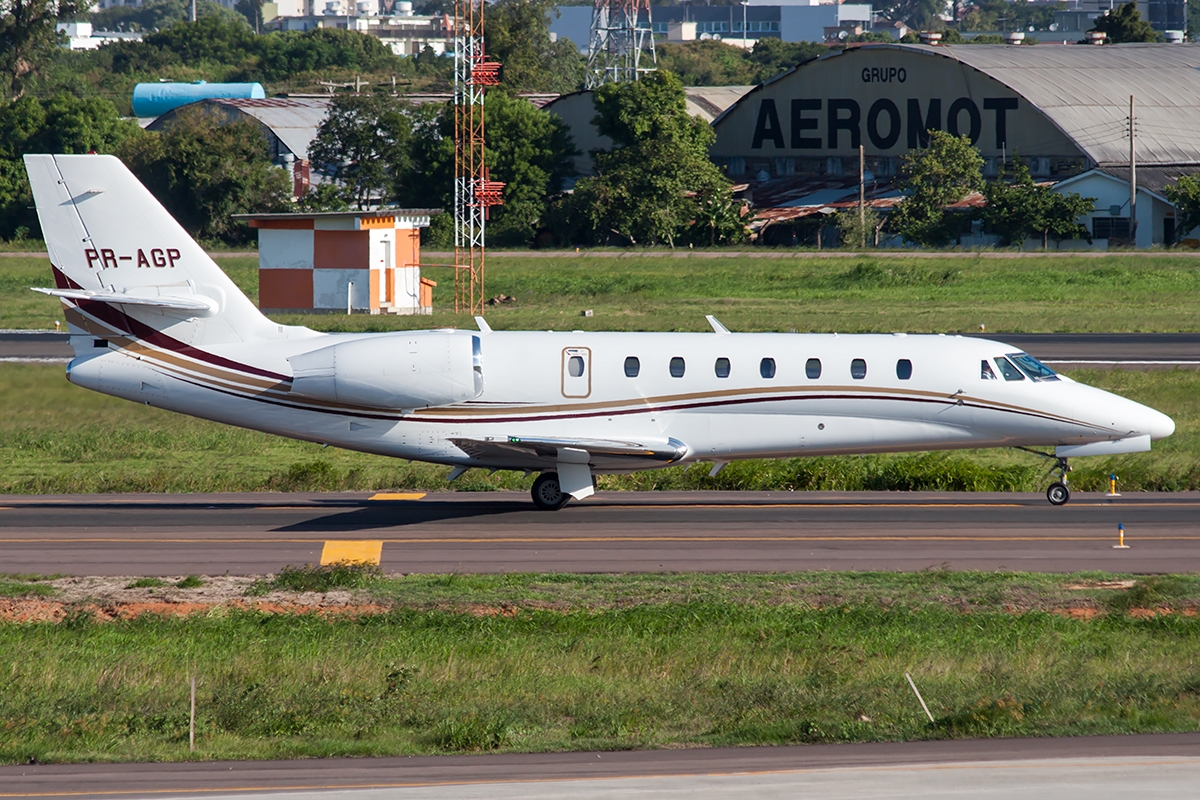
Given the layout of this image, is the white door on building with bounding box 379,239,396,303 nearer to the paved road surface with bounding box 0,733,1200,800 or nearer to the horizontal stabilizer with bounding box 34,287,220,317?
the horizontal stabilizer with bounding box 34,287,220,317

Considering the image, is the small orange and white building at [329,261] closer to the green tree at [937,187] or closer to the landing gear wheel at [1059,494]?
the green tree at [937,187]

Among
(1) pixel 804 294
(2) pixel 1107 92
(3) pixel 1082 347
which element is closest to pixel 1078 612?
(3) pixel 1082 347

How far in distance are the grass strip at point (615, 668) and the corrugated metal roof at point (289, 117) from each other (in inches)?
3300

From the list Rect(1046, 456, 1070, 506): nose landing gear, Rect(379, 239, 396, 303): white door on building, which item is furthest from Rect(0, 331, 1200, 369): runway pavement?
Rect(1046, 456, 1070, 506): nose landing gear

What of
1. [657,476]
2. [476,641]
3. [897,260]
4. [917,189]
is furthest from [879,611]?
[917,189]

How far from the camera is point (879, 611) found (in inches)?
738

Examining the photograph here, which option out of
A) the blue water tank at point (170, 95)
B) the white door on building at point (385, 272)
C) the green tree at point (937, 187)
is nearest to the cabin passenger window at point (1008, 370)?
the white door on building at point (385, 272)

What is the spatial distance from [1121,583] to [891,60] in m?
71.9

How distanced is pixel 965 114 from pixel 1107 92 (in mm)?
9400

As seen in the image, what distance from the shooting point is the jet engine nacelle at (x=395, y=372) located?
24.8m

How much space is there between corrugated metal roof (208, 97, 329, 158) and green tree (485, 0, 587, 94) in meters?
24.0

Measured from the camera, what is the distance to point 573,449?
2452 cm

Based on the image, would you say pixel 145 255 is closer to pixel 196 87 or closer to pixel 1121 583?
pixel 1121 583

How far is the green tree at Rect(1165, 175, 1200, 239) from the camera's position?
8062cm
